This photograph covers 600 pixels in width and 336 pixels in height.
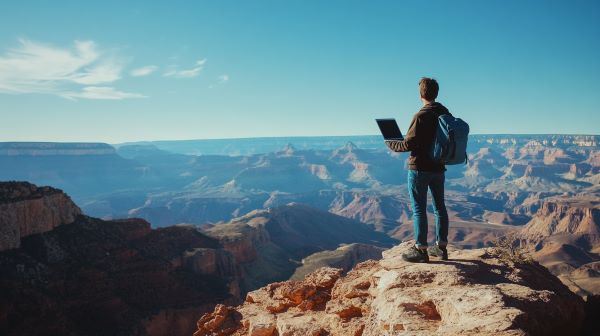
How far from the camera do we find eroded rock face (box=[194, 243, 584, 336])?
15.8 feet

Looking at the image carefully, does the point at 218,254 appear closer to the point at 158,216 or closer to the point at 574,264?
the point at 574,264

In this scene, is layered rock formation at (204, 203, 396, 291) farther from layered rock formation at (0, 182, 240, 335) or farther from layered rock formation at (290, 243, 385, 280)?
layered rock formation at (0, 182, 240, 335)

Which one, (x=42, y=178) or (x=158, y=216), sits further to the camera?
(x=42, y=178)

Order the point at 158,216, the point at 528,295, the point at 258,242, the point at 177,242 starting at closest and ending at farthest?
the point at 528,295, the point at 177,242, the point at 258,242, the point at 158,216

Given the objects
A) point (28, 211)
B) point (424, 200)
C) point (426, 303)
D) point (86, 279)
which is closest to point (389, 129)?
point (424, 200)

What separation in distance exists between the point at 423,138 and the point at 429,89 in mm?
785

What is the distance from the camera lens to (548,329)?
4.84 metres

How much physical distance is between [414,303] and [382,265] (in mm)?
1822

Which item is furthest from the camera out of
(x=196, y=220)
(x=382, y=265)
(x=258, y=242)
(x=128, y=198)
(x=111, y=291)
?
(x=128, y=198)

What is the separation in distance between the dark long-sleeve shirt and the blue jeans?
0.13 meters

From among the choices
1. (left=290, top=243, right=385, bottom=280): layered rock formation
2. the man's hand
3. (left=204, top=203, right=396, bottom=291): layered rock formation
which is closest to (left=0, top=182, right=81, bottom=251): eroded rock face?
(left=204, top=203, right=396, bottom=291): layered rock formation

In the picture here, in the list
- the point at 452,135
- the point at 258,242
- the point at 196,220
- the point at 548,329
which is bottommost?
the point at 196,220

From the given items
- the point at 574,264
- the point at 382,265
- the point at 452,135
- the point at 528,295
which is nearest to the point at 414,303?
the point at 528,295

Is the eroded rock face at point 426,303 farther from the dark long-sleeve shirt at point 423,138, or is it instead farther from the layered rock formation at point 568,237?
the layered rock formation at point 568,237
